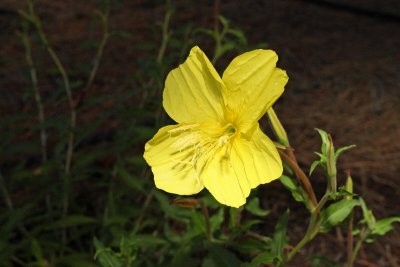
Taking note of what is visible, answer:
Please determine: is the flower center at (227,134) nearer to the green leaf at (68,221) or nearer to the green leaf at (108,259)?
the green leaf at (108,259)

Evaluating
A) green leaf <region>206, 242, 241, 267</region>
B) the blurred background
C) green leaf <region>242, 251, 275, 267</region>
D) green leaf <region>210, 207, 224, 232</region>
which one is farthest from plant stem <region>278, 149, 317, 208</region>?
the blurred background

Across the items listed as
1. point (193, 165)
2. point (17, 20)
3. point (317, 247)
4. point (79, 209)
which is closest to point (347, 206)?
point (193, 165)

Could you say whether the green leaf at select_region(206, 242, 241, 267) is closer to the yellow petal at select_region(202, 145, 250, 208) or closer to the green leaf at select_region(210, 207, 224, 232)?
the green leaf at select_region(210, 207, 224, 232)

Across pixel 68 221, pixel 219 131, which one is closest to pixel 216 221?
pixel 219 131

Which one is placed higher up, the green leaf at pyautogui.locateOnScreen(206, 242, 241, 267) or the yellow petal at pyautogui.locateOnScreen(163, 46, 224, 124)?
the yellow petal at pyautogui.locateOnScreen(163, 46, 224, 124)

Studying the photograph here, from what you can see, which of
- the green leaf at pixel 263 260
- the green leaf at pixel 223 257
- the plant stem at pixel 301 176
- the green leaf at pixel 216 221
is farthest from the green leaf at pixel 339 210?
the green leaf at pixel 216 221
